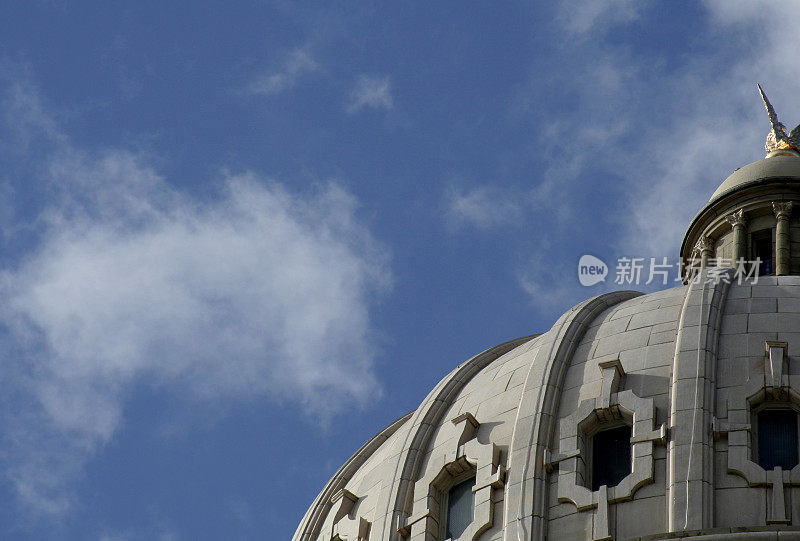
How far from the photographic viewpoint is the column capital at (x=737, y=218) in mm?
63156

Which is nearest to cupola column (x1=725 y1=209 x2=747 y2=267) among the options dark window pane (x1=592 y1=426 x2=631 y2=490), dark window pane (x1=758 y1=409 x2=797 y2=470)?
dark window pane (x1=758 y1=409 x2=797 y2=470)

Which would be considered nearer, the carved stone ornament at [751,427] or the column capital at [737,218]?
the carved stone ornament at [751,427]

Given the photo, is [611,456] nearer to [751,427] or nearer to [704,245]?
[751,427]

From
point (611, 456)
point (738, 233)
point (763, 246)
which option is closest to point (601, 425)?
point (611, 456)

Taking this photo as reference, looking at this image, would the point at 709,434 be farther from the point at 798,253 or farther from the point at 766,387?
the point at 798,253

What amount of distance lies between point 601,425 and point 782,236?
589 inches

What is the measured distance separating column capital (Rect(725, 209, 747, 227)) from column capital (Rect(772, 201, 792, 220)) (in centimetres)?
92

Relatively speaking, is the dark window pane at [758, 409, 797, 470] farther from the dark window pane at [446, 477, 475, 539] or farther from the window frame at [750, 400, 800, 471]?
the dark window pane at [446, 477, 475, 539]

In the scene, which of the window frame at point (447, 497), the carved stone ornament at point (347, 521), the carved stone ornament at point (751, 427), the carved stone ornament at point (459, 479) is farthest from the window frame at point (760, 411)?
the carved stone ornament at point (347, 521)

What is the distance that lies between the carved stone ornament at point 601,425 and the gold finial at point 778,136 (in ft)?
62.5

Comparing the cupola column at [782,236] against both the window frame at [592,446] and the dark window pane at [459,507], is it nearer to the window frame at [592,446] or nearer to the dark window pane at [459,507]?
the window frame at [592,446]

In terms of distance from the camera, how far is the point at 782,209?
207 ft

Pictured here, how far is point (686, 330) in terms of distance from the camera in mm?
50875

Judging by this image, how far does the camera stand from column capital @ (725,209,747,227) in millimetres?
63156
